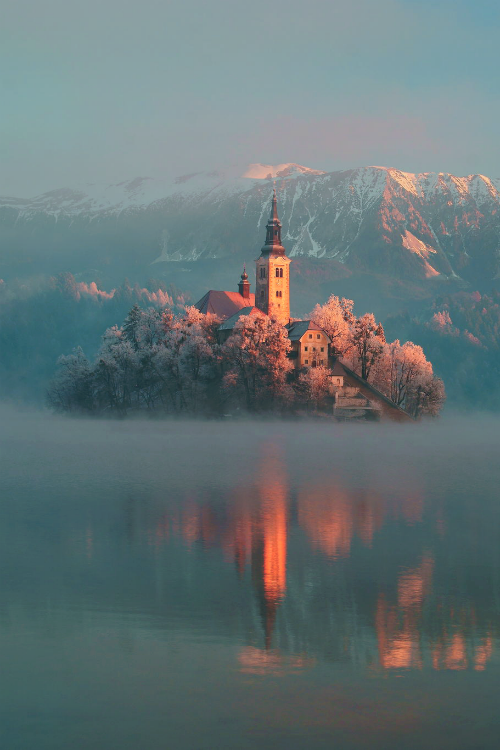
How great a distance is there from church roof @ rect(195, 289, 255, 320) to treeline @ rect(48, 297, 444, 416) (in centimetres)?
1388

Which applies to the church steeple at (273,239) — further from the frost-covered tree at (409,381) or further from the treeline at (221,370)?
the frost-covered tree at (409,381)

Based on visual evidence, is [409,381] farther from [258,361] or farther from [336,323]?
[258,361]

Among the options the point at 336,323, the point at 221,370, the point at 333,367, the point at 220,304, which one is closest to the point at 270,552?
the point at 221,370

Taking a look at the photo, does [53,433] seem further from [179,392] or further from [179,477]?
[179,477]

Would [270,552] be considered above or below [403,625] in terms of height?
below

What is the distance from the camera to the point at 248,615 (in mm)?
27859

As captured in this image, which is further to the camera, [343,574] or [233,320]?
[233,320]

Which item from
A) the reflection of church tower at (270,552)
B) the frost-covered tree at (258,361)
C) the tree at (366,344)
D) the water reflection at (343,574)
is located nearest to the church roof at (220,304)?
the frost-covered tree at (258,361)

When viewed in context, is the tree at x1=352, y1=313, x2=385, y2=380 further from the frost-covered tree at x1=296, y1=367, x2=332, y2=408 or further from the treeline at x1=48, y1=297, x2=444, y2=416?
the frost-covered tree at x1=296, y1=367, x2=332, y2=408

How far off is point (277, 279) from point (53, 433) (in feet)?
180

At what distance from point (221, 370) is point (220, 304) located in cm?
2717

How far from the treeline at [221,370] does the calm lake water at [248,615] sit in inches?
2072

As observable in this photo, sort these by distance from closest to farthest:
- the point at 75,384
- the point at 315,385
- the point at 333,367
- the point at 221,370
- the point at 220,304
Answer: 1. the point at 315,385
2. the point at 221,370
3. the point at 333,367
4. the point at 75,384
5. the point at 220,304

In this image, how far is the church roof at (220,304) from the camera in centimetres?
13900
